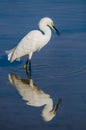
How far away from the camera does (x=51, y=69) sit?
12.4m

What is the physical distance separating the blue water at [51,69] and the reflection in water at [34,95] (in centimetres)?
7

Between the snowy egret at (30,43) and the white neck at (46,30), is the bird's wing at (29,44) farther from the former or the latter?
the white neck at (46,30)

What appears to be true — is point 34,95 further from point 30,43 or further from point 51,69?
point 30,43

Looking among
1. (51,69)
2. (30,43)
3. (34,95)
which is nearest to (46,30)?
(30,43)

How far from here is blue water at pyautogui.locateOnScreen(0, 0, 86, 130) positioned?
29.3ft

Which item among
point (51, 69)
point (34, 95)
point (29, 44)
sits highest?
point (34, 95)

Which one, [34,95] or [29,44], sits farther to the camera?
[29,44]

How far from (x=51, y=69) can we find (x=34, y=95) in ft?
6.63

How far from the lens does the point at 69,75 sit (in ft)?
38.8

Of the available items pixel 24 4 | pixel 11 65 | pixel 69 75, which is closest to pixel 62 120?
pixel 69 75

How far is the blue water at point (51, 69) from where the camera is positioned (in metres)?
8.94

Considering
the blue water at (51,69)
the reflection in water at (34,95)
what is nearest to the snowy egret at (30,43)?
the blue water at (51,69)

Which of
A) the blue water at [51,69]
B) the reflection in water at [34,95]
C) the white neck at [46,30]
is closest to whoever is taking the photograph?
the blue water at [51,69]

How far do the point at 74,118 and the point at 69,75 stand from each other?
2884 mm
